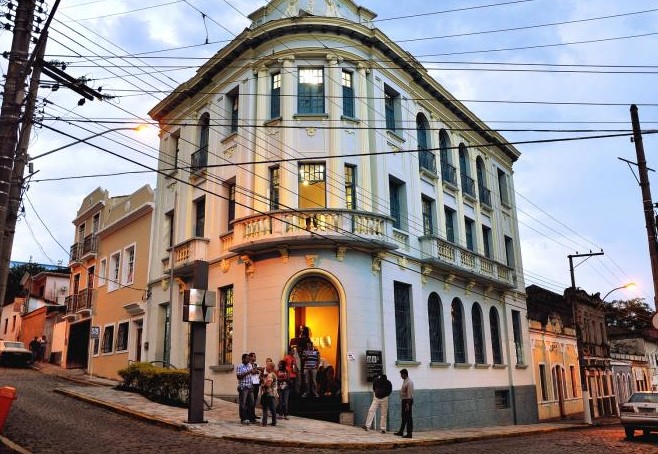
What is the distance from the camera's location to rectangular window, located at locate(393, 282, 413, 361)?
20359 millimetres

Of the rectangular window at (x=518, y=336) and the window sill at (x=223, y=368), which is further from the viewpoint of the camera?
the rectangular window at (x=518, y=336)

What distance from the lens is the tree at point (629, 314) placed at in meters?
61.3

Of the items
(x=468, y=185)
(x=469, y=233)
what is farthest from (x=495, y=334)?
(x=468, y=185)

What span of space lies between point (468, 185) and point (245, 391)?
1681 centimetres

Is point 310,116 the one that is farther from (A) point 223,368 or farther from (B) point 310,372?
(A) point 223,368

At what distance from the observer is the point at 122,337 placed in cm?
2683

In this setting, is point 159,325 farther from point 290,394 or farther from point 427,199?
point 427,199

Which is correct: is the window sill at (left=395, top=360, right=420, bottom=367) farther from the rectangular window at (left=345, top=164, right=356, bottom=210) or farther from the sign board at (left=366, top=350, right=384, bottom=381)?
the rectangular window at (left=345, top=164, right=356, bottom=210)

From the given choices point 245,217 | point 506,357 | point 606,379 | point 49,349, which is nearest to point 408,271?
point 245,217

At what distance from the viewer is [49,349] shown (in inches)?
1427

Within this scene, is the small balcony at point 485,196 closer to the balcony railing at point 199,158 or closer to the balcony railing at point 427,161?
the balcony railing at point 427,161

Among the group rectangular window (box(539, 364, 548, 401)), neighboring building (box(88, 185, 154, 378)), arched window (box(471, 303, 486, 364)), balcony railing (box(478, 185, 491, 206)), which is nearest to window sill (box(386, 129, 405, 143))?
balcony railing (box(478, 185, 491, 206))

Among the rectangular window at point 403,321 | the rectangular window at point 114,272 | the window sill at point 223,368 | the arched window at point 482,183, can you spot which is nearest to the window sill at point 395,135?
the rectangular window at point 403,321

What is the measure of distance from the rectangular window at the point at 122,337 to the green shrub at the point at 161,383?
7.44 meters
